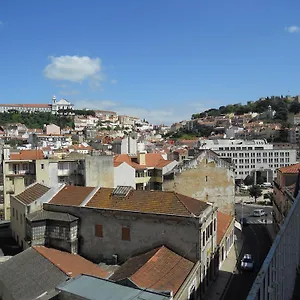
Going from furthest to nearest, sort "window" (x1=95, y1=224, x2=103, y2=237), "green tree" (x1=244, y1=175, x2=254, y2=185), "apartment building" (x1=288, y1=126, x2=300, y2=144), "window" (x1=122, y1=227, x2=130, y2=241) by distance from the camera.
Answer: "apartment building" (x1=288, y1=126, x2=300, y2=144)
"green tree" (x1=244, y1=175, x2=254, y2=185)
"window" (x1=95, y1=224, x2=103, y2=237)
"window" (x1=122, y1=227, x2=130, y2=241)

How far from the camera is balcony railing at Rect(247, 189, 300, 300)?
32.2ft

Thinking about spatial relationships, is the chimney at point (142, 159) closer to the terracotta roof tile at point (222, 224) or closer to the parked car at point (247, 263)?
the terracotta roof tile at point (222, 224)

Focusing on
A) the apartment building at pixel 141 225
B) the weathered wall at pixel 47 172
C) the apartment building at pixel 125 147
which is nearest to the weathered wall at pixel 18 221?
the apartment building at pixel 141 225

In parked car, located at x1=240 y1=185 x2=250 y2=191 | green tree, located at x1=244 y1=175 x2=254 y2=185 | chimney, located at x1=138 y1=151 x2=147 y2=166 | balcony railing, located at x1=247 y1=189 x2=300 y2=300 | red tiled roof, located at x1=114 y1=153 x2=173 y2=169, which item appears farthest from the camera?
green tree, located at x1=244 y1=175 x2=254 y2=185

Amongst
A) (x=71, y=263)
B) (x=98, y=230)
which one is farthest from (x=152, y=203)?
(x=71, y=263)

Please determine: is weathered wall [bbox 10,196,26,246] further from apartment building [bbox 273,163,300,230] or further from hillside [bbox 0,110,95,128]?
hillside [bbox 0,110,95,128]

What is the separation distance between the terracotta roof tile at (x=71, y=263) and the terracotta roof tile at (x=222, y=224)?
10416 mm

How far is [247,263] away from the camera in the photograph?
95.3 feet

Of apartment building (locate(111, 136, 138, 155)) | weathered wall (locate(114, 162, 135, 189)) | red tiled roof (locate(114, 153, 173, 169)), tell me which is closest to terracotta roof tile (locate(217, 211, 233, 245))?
weathered wall (locate(114, 162, 135, 189))

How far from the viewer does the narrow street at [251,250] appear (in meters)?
25.0

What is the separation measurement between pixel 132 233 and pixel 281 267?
43.0ft

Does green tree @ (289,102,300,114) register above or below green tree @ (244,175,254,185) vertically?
above

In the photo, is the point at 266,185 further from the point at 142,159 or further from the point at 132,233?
the point at 132,233

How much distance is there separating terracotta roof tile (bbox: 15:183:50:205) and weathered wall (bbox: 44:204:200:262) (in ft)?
5.66
